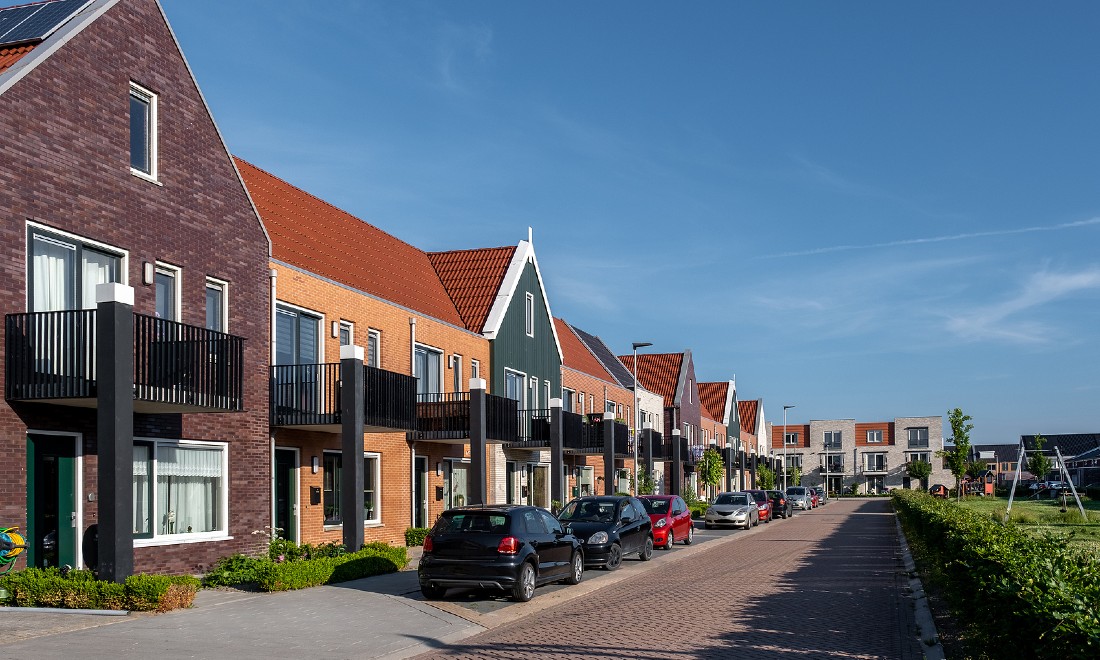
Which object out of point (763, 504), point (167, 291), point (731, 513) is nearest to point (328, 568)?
point (167, 291)

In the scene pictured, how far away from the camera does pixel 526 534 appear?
1675 centimetres

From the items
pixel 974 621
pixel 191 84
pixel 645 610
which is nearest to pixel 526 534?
pixel 645 610

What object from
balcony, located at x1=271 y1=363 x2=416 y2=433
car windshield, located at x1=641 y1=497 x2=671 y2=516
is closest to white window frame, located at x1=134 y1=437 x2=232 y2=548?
balcony, located at x1=271 y1=363 x2=416 y2=433

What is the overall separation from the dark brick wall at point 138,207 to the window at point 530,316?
50.8 ft

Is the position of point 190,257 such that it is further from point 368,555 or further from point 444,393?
point 444,393

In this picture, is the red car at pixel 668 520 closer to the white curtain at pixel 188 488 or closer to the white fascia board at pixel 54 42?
the white curtain at pixel 188 488

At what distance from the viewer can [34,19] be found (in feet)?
56.3

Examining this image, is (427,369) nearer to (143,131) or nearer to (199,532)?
(199,532)

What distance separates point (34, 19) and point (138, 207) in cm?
326

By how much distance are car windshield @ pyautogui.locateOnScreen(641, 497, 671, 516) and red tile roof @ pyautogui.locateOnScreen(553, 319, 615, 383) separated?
12220mm

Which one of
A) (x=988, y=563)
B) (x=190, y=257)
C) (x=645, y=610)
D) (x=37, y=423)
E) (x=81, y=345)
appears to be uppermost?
(x=190, y=257)

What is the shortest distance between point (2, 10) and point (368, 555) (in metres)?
11.1

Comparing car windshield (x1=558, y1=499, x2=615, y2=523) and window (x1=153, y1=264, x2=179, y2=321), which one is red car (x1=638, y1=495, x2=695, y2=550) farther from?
window (x1=153, y1=264, x2=179, y2=321)

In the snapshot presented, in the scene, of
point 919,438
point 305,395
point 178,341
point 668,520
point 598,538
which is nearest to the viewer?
point 178,341
